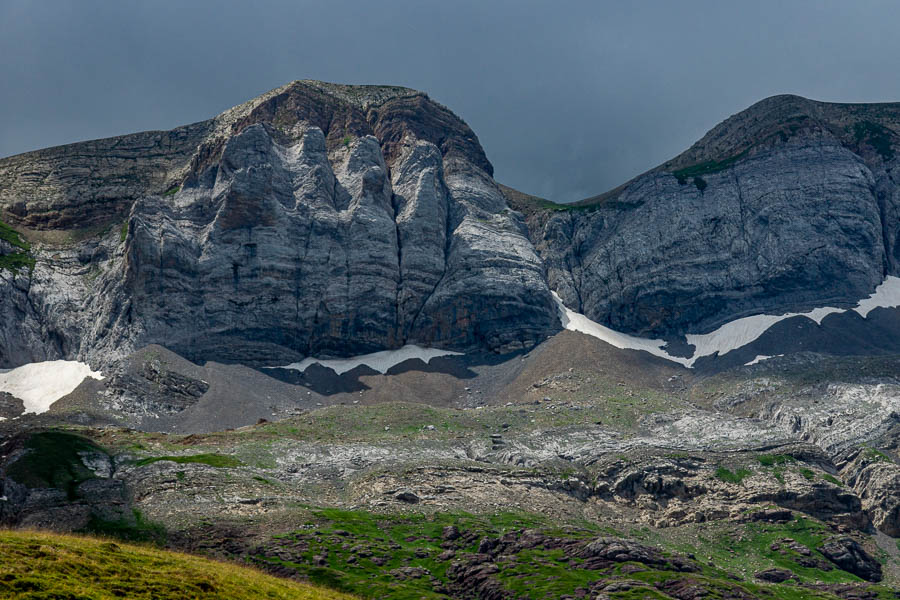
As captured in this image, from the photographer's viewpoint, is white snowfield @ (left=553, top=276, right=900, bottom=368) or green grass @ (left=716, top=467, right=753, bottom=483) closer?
green grass @ (left=716, top=467, right=753, bottom=483)

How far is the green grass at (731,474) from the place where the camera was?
8888cm

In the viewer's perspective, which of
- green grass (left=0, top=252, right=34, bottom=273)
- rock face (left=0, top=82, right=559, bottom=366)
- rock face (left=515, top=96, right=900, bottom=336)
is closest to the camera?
rock face (left=0, top=82, right=559, bottom=366)

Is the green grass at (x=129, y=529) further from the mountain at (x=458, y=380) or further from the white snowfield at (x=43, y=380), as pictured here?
the white snowfield at (x=43, y=380)

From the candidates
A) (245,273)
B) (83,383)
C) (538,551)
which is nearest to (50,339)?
(83,383)

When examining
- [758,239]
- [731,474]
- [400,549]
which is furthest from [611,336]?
[400,549]

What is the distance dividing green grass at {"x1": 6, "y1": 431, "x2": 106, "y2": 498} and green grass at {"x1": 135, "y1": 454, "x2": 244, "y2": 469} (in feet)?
18.4

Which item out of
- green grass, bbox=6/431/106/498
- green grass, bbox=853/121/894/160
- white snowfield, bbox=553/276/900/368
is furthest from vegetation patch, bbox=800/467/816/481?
green grass, bbox=853/121/894/160

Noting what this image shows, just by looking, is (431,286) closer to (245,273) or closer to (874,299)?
(245,273)

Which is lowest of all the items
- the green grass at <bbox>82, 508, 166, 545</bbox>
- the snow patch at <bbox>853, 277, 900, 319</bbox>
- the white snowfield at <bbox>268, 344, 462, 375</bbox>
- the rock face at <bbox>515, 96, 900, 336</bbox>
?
the green grass at <bbox>82, 508, 166, 545</bbox>

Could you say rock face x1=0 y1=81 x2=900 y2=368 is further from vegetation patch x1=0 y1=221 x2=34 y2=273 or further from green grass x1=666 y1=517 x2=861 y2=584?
green grass x1=666 y1=517 x2=861 y2=584

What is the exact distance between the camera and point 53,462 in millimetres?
79062

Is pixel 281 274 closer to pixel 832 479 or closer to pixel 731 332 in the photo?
pixel 731 332

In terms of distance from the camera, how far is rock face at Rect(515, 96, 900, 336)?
6698 inches

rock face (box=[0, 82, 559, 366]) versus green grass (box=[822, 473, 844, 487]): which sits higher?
rock face (box=[0, 82, 559, 366])
